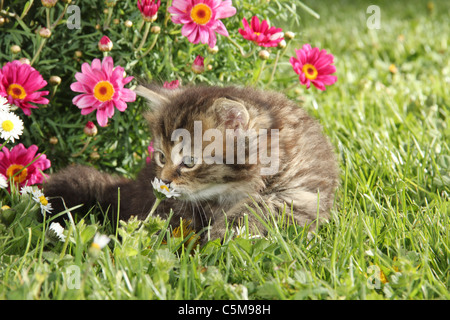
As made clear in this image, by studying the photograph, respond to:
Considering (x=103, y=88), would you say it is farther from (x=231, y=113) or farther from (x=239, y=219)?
(x=239, y=219)

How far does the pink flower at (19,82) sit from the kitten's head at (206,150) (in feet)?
2.20

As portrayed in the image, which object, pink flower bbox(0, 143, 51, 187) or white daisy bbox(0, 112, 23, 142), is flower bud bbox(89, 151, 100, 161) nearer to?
pink flower bbox(0, 143, 51, 187)

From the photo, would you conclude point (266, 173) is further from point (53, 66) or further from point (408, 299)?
point (53, 66)

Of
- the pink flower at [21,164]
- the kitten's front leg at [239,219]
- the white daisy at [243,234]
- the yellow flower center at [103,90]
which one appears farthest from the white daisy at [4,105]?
the white daisy at [243,234]

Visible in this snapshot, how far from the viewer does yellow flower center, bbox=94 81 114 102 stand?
2.59 metres

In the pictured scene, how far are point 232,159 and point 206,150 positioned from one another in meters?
0.12

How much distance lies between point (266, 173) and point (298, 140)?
0.73 feet

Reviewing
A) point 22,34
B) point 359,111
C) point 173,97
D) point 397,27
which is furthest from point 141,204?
point 397,27

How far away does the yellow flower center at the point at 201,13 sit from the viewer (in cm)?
264

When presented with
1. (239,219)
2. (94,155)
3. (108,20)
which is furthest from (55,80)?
(239,219)

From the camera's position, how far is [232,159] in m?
2.37

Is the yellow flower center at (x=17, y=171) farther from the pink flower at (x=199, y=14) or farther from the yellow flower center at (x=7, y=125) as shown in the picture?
the pink flower at (x=199, y=14)

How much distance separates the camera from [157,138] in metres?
2.57

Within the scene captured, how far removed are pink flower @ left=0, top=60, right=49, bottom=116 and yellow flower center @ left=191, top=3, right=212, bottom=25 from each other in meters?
0.77
